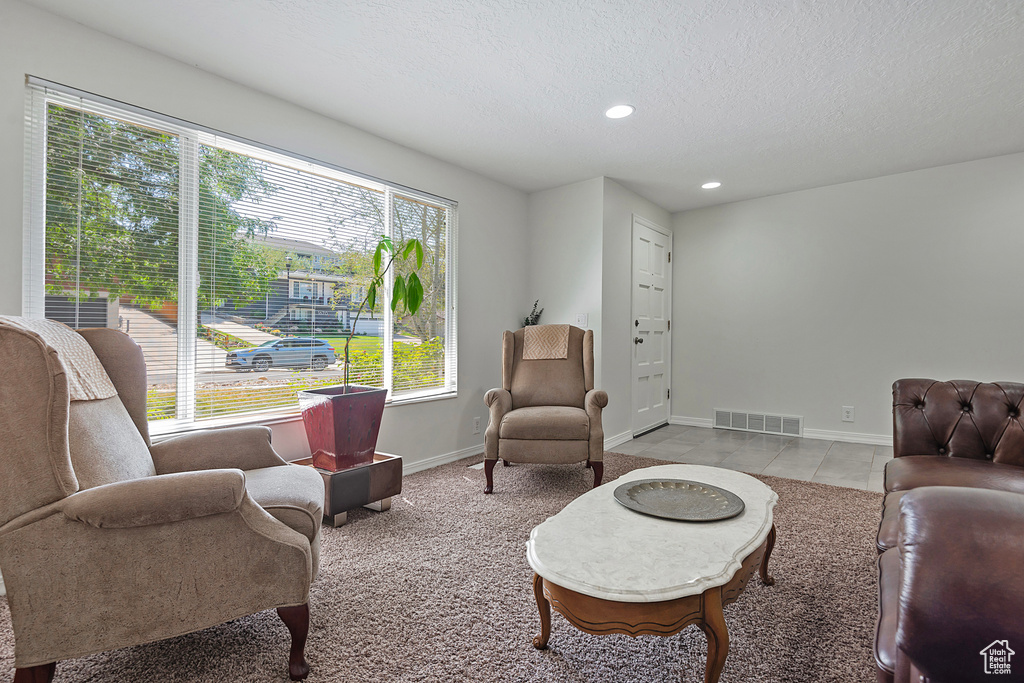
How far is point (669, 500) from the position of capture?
1.67 meters

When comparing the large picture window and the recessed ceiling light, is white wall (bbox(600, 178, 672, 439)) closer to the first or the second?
the recessed ceiling light

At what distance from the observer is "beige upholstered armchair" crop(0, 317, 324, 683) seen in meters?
1.17

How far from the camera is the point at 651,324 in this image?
5055 millimetres

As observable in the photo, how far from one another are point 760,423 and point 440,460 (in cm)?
326

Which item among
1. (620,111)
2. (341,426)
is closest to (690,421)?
(620,111)

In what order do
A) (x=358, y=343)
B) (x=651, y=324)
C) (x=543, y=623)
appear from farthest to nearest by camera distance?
(x=651, y=324) < (x=358, y=343) < (x=543, y=623)

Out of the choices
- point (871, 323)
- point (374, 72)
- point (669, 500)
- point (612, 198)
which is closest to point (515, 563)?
point (669, 500)

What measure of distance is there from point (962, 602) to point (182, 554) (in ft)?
5.18

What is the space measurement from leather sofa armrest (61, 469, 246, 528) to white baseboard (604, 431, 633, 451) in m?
3.33

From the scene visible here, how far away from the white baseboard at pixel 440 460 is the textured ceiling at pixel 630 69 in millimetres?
2301

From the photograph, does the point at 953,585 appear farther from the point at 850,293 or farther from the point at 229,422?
the point at 850,293

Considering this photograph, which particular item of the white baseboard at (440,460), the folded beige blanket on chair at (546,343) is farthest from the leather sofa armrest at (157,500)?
the folded beige blanket on chair at (546,343)

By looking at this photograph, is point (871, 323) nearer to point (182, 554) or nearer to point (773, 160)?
point (773, 160)

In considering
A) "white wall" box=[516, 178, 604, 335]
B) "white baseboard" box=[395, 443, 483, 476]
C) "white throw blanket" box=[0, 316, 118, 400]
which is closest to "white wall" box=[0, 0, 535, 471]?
"white baseboard" box=[395, 443, 483, 476]
